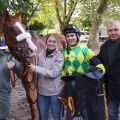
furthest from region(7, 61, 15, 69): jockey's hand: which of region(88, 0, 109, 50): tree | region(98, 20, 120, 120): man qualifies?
region(88, 0, 109, 50): tree

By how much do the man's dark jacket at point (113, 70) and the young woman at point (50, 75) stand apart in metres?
0.58

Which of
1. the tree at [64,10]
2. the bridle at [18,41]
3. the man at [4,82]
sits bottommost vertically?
the man at [4,82]

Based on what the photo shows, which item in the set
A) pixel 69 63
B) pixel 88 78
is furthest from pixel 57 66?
pixel 88 78

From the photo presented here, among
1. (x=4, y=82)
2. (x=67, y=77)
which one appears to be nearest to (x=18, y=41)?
(x=4, y=82)

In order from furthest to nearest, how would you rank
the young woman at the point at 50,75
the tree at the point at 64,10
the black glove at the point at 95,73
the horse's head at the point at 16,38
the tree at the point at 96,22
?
1. the tree at the point at 96,22
2. the tree at the point at 64,10
3. the young woman at the point at 50,75
4. the horse's head at the point at 16,38
5. the black glove at the point at 95,73

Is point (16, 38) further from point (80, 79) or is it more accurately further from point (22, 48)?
point (80, 79)

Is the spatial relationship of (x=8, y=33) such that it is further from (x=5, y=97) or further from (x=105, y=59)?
(x=105, y=59)

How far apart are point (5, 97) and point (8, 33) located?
804 mm

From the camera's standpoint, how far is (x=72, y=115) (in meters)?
3.94

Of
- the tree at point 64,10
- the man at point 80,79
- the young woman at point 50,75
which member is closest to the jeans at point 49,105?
the young woman at point 50,75

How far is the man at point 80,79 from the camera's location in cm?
382

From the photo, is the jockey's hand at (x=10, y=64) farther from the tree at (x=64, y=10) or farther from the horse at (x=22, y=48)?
the tree at (x=64, y=10)

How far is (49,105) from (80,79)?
850 millimetres

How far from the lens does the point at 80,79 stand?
12.4 ft
